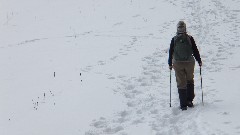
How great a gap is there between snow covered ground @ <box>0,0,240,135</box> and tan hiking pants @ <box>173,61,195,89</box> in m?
0.62

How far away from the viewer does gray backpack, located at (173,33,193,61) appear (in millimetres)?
8768

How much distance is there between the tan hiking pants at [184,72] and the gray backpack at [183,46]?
0.13 m

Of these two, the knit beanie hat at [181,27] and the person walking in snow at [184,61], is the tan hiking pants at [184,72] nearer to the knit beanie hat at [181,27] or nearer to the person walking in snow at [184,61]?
the person walking in snow at [184,61]

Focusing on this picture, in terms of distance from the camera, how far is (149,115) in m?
8.77

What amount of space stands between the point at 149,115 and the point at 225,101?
1.81m

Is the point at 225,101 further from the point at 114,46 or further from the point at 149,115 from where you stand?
the point at 114,46

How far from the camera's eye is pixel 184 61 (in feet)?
29.0

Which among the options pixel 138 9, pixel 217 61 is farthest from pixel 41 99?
pixel 138 9

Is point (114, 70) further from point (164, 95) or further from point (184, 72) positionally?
point (184, 72)

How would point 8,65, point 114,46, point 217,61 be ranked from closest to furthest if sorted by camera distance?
point 217,61, point 8,65, point 114,46

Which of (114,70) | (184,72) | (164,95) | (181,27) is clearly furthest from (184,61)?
(114,70)

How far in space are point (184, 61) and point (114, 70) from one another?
404cm

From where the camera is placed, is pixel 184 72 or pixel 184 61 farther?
pixel 184 72

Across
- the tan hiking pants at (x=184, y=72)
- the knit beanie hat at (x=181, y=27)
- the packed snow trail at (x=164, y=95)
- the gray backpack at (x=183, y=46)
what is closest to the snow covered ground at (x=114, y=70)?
the packed snow trail at (x=164, y=95)
